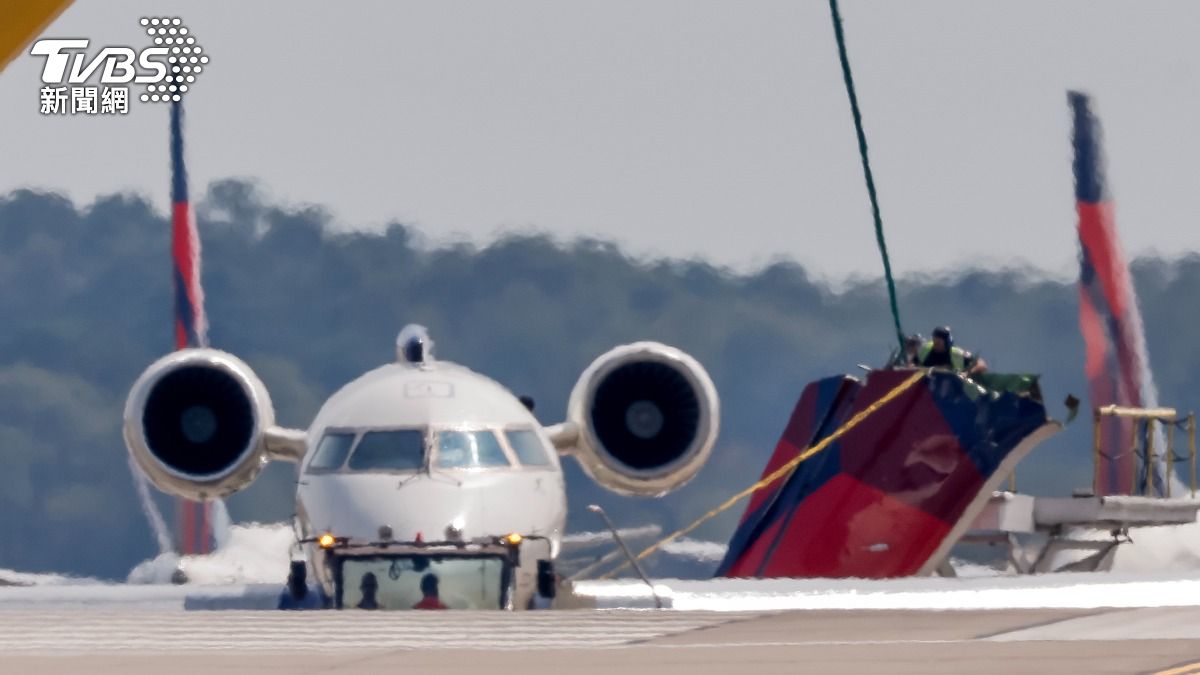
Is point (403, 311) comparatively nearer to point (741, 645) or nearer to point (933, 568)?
point (933, 568)

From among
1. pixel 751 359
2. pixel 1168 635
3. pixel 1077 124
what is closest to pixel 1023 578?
pixel 1168 635

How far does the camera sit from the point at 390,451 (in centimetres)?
2522

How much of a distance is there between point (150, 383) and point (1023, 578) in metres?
10.4

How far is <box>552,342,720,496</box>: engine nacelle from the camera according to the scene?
95.7ft

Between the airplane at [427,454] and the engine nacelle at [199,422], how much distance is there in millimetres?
16

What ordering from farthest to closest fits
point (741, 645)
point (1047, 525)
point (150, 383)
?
point (1047, 525) → point (150, 383) → point (741, 645)

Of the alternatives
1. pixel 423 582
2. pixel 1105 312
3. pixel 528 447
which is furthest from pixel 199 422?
pixel 1105 312

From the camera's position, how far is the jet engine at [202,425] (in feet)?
93.5

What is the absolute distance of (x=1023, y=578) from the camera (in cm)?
2273

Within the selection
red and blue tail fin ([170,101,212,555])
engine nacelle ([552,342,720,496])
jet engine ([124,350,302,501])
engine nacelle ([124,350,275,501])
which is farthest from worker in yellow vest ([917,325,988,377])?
red and blue tail fin ([170,101,212,555])

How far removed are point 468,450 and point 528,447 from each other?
1010mm

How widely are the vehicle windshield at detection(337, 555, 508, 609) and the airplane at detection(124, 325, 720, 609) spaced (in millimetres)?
13

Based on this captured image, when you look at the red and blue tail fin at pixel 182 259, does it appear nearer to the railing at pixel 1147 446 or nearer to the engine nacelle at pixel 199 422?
the engine nacelle at pixel 199 422

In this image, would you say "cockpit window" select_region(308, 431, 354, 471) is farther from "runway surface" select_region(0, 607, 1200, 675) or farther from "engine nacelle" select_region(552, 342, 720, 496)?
"runway surface" select_region(0, 607, 1200, 675)
